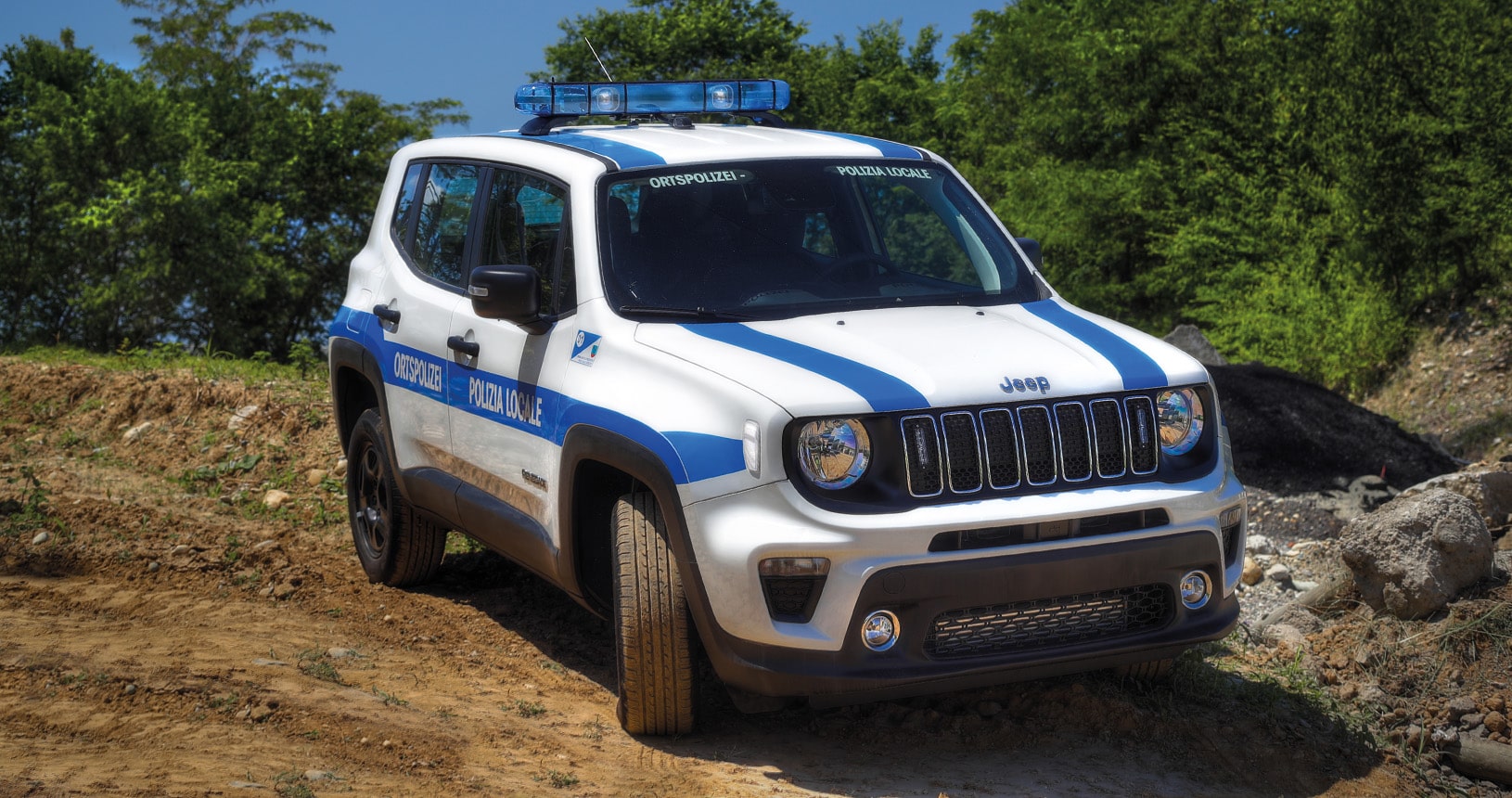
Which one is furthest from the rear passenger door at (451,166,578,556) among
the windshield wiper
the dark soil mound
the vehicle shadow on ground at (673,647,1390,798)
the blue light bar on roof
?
the dark soil mound

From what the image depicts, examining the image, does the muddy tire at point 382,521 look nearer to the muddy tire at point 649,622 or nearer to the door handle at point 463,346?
the door handle at point 463,346

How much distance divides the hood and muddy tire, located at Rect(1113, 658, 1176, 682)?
112cm

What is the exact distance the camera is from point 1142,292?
27.5m

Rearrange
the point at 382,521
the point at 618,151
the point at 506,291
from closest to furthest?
the point at 506,291, the point at 618,151, the point at 382,521

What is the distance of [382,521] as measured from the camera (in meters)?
6.79

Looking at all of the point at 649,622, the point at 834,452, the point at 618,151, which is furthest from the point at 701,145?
the point at 649,622

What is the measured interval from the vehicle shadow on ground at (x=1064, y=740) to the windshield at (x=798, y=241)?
4.68 feet

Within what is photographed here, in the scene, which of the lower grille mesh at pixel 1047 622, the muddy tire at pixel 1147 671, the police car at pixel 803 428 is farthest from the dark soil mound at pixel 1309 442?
the lower grille mesh at pixel 1047 622

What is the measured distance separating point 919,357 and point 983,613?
0.79 metres

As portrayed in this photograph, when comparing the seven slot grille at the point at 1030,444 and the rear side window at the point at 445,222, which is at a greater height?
the rear side window at the point at 445,222

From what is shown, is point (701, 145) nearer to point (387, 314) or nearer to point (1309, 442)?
point (387, 314)

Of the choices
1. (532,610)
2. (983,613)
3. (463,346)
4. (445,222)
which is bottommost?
(532,610)

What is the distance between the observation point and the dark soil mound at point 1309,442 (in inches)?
422

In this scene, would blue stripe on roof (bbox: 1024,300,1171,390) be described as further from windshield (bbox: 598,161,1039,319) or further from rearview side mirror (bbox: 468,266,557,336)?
rearview side mirror (bbox: 468,266,557,336)
